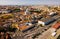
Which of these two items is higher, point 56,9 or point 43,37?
point 43,37

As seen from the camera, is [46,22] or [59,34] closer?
[59,34]

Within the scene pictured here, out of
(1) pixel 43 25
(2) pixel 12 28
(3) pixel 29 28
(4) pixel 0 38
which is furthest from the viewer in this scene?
(1) pixel 43 25

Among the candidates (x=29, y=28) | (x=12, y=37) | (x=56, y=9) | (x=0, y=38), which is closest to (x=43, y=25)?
(x=29, y=28)

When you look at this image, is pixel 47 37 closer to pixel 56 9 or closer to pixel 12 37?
pixel 12 37

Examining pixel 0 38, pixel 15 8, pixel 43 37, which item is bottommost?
pixel 15 8

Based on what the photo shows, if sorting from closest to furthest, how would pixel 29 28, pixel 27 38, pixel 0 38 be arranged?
pixel 0 38 → pixel 27 38 → pixel 29 28

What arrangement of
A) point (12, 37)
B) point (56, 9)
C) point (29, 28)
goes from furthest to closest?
point (56, 9), point (29, 28), point (12, 37)

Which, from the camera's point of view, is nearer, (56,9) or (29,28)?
(29,28)

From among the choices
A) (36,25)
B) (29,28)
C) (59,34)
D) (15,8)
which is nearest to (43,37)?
(59,34)

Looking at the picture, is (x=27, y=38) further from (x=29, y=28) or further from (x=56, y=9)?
(x=56, y=9)
